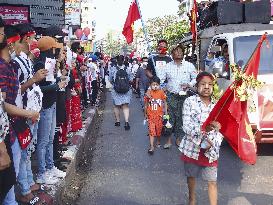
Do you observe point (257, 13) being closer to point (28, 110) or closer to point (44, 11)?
point (28, 110)

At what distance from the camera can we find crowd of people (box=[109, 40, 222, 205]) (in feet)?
15.0

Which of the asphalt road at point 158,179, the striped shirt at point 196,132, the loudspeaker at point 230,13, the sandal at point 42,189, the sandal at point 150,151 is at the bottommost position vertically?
the asphalt road at point 158,179

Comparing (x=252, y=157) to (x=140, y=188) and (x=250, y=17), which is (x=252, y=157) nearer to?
(x=140, y=188)

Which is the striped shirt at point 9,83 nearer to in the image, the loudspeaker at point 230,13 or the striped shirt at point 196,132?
the striped shirt at point 196,132

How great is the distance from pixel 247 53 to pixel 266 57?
36cm

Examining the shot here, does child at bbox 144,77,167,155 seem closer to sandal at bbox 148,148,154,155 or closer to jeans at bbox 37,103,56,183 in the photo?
sandal at bbox 148,148,154,155

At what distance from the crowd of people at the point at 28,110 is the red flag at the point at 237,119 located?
63.9 inches

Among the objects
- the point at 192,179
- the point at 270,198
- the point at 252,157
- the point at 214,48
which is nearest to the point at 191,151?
the point at 192,179

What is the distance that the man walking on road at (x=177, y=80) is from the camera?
323 inches

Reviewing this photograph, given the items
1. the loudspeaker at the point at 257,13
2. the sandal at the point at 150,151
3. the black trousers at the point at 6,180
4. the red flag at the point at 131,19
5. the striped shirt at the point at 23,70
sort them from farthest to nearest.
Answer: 1. the red flag at the point at 131,19
2. the loudspeaker at the point at 257,13
3. the sandal at the point at 150,151
4. the striped shirt at the point at 23,70
5. the black trousers at the point at 6,180

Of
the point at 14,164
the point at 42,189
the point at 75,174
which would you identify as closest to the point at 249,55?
the point at 75,174

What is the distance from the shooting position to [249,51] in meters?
8.21

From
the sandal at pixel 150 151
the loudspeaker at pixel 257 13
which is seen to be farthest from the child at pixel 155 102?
the loudspeaker at pixel 257 13

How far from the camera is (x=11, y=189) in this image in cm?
392
